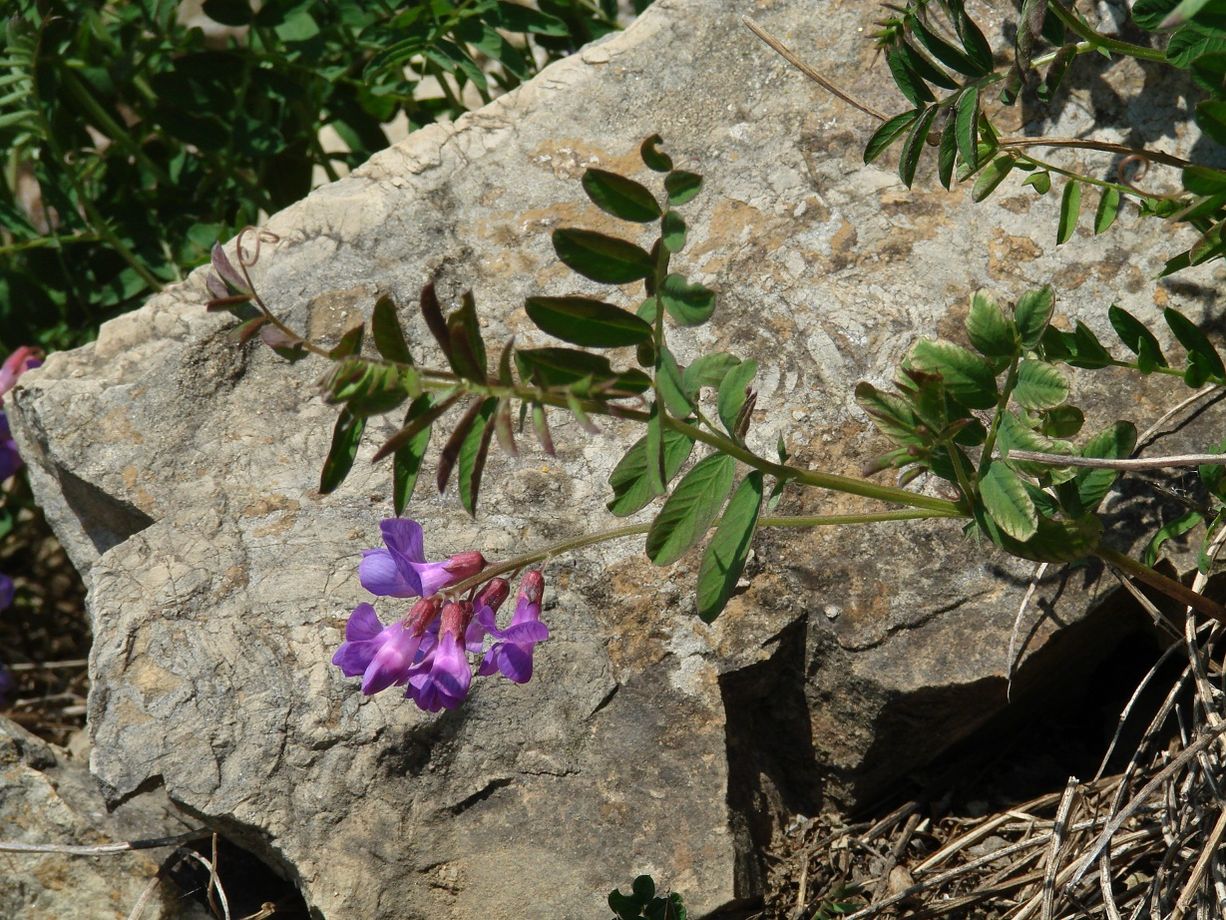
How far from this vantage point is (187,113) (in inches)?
114

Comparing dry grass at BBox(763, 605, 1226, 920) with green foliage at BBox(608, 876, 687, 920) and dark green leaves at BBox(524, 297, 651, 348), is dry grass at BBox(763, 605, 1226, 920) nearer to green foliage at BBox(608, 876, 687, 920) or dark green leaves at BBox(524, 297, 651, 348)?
green foliage at BBox(608, 876, 687, 920)

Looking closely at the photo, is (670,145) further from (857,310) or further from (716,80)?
(857,310)

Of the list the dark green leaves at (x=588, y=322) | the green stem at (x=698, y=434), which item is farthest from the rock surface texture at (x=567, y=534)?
the dark green leaves at (x=588, y=322)

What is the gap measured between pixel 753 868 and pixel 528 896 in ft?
1.14

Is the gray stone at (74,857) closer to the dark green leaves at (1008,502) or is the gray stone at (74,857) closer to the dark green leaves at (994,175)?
the dark green leaves at (1008,502)

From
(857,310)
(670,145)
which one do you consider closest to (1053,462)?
(857,310)

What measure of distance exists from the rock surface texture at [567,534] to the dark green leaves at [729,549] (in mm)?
422

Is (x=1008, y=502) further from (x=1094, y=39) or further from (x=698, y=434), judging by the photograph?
(x=1094, y=39)

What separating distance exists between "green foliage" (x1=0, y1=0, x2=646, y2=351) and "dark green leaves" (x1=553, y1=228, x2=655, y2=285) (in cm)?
140

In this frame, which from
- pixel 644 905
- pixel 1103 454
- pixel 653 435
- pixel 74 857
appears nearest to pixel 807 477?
pixel 653 435

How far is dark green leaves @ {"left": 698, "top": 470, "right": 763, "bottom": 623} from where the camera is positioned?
1.51m

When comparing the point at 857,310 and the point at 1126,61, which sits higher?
the point at 1126,61

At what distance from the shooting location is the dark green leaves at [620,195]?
1351 mm

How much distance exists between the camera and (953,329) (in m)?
2.09
